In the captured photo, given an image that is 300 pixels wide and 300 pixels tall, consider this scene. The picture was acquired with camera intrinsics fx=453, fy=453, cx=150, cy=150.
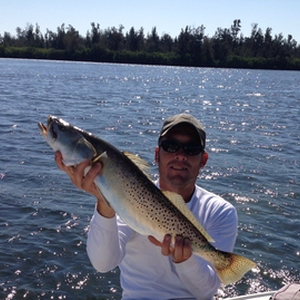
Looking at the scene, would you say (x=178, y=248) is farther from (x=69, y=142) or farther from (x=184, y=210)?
(x=69, y=142)

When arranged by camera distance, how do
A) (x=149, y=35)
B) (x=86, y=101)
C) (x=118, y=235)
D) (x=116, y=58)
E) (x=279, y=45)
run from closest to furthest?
(x=118, y=235)
(x=86, y=101)
(x=116, y=58)
(x=279, y=45)
(x=149, y=35)

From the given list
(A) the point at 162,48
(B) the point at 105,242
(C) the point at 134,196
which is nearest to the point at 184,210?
(C) the point at 134,196

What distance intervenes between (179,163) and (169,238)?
82 cm

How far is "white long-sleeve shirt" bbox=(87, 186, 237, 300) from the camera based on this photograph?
350cm

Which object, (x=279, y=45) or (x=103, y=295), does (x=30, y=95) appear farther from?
(x=279, y=45)

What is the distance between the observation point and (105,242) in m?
3.55

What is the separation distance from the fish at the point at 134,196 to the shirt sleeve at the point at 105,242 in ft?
0.79

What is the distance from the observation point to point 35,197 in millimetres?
9969

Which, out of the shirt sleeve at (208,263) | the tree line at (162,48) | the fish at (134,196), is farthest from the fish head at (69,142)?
the tree line at (162,48)

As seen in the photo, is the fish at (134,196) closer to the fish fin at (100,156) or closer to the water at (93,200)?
the fish fin at (100,156)

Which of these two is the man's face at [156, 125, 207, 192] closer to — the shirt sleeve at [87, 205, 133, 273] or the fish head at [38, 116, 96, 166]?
the shirt sleeve at [87, 205, 133, 273]

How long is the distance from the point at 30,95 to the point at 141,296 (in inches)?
1077

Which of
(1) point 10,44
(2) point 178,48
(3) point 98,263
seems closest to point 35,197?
(3) point 98,263

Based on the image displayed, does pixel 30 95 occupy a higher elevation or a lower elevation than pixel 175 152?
lower
